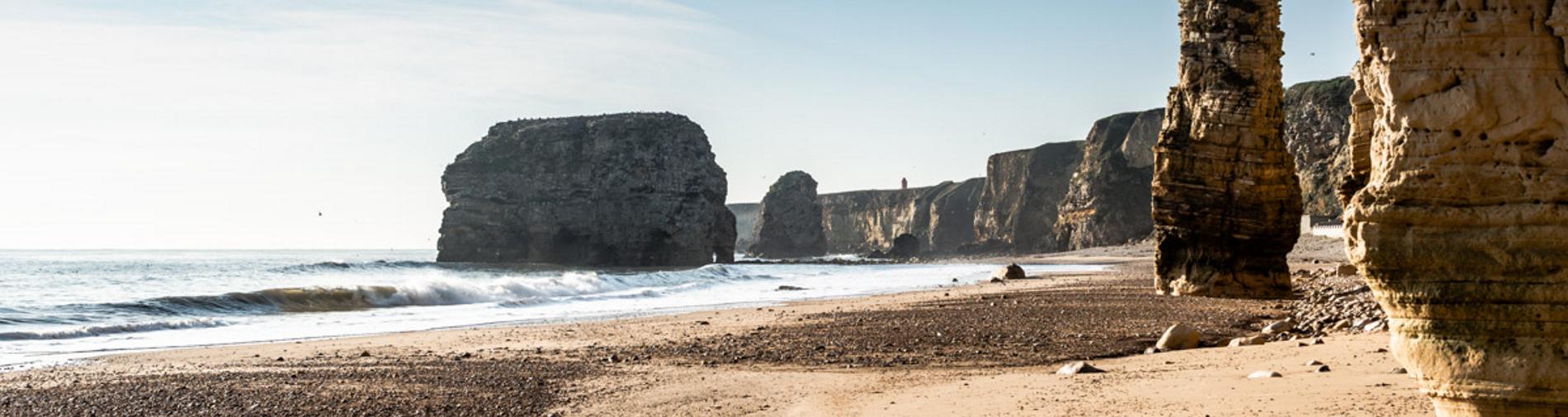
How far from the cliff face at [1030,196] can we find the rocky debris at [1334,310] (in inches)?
4086

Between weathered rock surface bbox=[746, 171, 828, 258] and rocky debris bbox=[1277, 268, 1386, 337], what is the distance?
11838 centimetres

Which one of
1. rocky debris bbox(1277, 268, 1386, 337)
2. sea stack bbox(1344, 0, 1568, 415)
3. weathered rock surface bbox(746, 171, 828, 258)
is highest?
weathered rock surface bbox(746, 171, 828, 258)

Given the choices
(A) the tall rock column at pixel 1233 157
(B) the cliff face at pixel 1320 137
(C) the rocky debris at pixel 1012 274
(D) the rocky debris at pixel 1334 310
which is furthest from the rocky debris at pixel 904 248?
(D) the rocky debris at pixel 1334 310

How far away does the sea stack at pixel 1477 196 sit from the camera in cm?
443

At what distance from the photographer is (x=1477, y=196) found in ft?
14.8

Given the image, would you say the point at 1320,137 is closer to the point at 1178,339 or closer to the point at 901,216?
the point at 1178,339

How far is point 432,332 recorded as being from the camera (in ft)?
51.2

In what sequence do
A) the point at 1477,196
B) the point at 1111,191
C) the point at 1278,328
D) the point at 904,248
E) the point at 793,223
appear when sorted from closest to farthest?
1. the point at 1477,196
2. the point at 1278,328
3. the point at 1111,191
4. the point at 904,248
5. the point at 793,223

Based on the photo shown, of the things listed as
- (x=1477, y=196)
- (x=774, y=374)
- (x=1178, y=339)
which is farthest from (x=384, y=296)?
(x=1477, y=196)

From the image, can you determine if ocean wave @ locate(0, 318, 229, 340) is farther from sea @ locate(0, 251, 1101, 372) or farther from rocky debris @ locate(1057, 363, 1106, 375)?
rocky debris @ locate(1057, 363, 1106, 375)

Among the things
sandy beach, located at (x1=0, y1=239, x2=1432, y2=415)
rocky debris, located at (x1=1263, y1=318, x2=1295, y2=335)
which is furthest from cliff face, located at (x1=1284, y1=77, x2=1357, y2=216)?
rocky debris, located at (x1=1263, y1=318, x2=1295, y2=335)

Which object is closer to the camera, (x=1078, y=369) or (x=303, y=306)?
(x=1078, y=369)

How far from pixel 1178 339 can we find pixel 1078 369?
2.40m

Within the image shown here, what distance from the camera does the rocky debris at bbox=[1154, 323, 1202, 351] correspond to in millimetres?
10742
